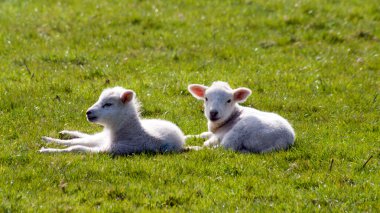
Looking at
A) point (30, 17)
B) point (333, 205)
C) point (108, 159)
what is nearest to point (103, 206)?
point (108, 159)

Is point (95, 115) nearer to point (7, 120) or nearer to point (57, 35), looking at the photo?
point (7, 120)

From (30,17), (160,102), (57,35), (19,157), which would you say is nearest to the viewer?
(19,157)

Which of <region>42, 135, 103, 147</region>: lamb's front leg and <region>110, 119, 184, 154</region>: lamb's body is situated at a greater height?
<region>110, 119, 184, 154</region>: lamb's body

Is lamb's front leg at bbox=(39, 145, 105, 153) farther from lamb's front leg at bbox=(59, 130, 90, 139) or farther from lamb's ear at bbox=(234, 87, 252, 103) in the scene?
lamb's ear at bbox=(234, 87, 252, 103)

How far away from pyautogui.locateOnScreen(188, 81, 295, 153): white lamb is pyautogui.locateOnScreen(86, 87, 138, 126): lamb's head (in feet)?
4.30

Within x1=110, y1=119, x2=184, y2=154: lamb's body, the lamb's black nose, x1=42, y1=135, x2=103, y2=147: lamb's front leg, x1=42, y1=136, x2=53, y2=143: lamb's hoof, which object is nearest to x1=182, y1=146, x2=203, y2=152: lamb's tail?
x1=110, y1=119, x2=184, y2=154: lamb's body

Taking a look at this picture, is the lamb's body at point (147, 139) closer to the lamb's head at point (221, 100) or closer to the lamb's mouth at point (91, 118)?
the lamb's mouth at point (91, 118)

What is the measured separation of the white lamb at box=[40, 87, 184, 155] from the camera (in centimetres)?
1116

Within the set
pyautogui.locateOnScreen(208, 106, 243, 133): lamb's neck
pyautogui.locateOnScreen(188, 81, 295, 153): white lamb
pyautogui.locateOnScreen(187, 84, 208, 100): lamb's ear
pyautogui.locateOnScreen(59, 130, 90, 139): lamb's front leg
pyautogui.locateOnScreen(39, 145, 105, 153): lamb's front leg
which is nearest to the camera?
pyautogui.locateOnScreen(39, 145, 105, 153): lamb's front leg

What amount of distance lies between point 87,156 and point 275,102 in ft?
15.7

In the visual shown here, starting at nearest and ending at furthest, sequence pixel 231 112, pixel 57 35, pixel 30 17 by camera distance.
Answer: pixel 231 112, pixel 57 35, pixel 30 17

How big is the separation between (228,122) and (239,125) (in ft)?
2.52

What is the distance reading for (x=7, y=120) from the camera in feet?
41.1

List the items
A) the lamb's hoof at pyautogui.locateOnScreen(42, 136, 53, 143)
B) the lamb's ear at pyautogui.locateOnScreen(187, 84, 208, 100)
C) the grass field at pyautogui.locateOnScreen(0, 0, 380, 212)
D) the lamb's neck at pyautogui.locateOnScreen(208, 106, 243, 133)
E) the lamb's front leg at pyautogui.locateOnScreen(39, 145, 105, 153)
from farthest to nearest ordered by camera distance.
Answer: the lamb's ear at pyautogui.locateOnScreen(187, 84, 208, 100), the lamb's neck at pyautogui.locateOnScreen(208, 106, 243, 133), the lamb's hoof at pyautogui.locateOnScreen(42, 136, 53, 143), the lamb's front leg at pyautogui.locateOnScreen(39, 145, 105, 153), the grass field at pyautogui.locateOnScreen(0, 0, 380, 212)
